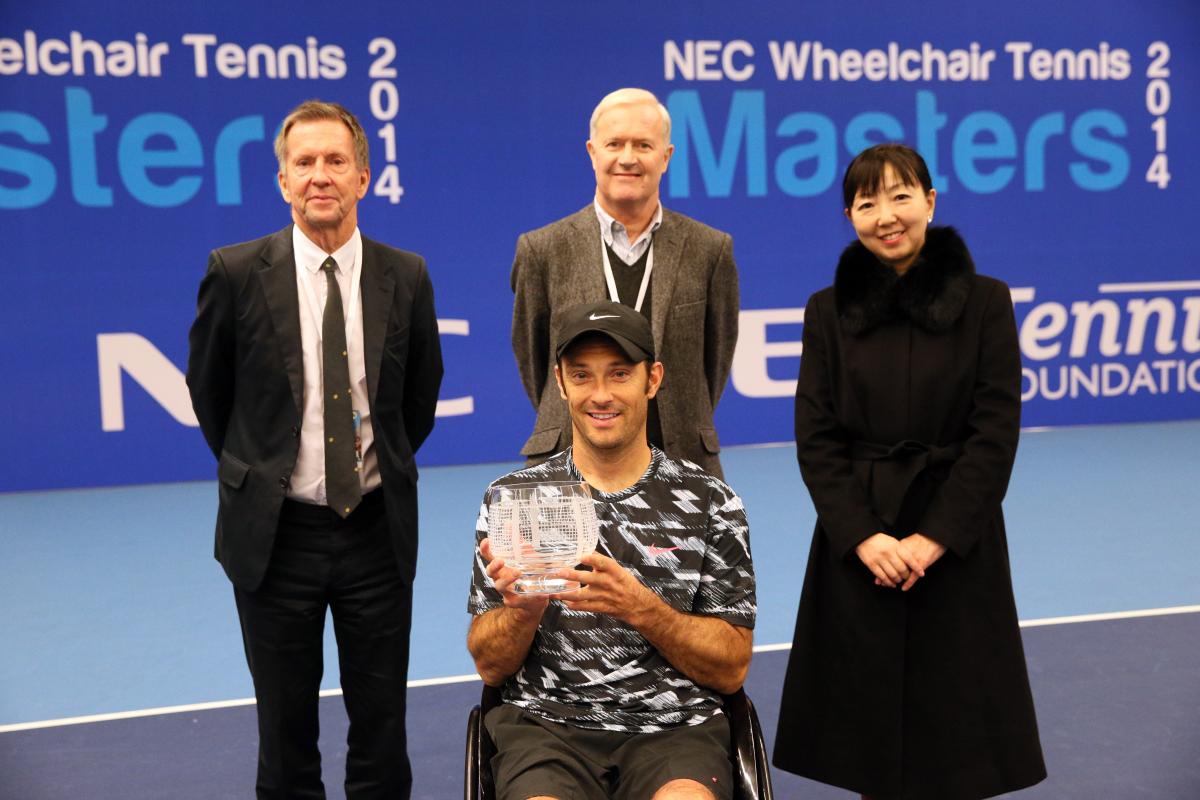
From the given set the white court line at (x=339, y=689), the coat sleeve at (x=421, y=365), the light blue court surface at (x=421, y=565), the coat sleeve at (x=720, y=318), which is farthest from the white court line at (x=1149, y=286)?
the coat sleeve at (x=421, y=365)

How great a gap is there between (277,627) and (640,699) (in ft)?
3.11

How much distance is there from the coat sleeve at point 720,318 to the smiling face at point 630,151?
314mm

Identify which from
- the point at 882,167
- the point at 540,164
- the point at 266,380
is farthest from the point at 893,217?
the point at 540,164

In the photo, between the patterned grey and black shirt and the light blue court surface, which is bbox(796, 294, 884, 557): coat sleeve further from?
the light blue court surface

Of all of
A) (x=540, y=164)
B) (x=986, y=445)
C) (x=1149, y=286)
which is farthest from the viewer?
(x=1149, y=286)

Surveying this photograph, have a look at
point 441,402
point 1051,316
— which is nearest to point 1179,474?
point 1051,316

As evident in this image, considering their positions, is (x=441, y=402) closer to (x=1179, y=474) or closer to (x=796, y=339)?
(x=796, y=339)

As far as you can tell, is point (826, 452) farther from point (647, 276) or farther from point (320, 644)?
point (320, 644)

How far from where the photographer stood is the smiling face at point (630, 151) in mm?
3033

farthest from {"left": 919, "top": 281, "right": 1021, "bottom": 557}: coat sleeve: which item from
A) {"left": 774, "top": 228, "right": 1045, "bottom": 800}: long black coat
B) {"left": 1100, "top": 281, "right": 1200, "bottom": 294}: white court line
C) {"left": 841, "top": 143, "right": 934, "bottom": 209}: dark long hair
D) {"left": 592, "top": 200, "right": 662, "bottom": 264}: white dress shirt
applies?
{"left": 1100, "top": 281, "right": 1200, "bottom": 294}: white court line

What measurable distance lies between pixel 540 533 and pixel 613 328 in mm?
464

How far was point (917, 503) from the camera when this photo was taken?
266cm

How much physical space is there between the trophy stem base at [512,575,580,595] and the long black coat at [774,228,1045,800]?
82 centimetres

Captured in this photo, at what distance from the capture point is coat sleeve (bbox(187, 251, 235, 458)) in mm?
2771
